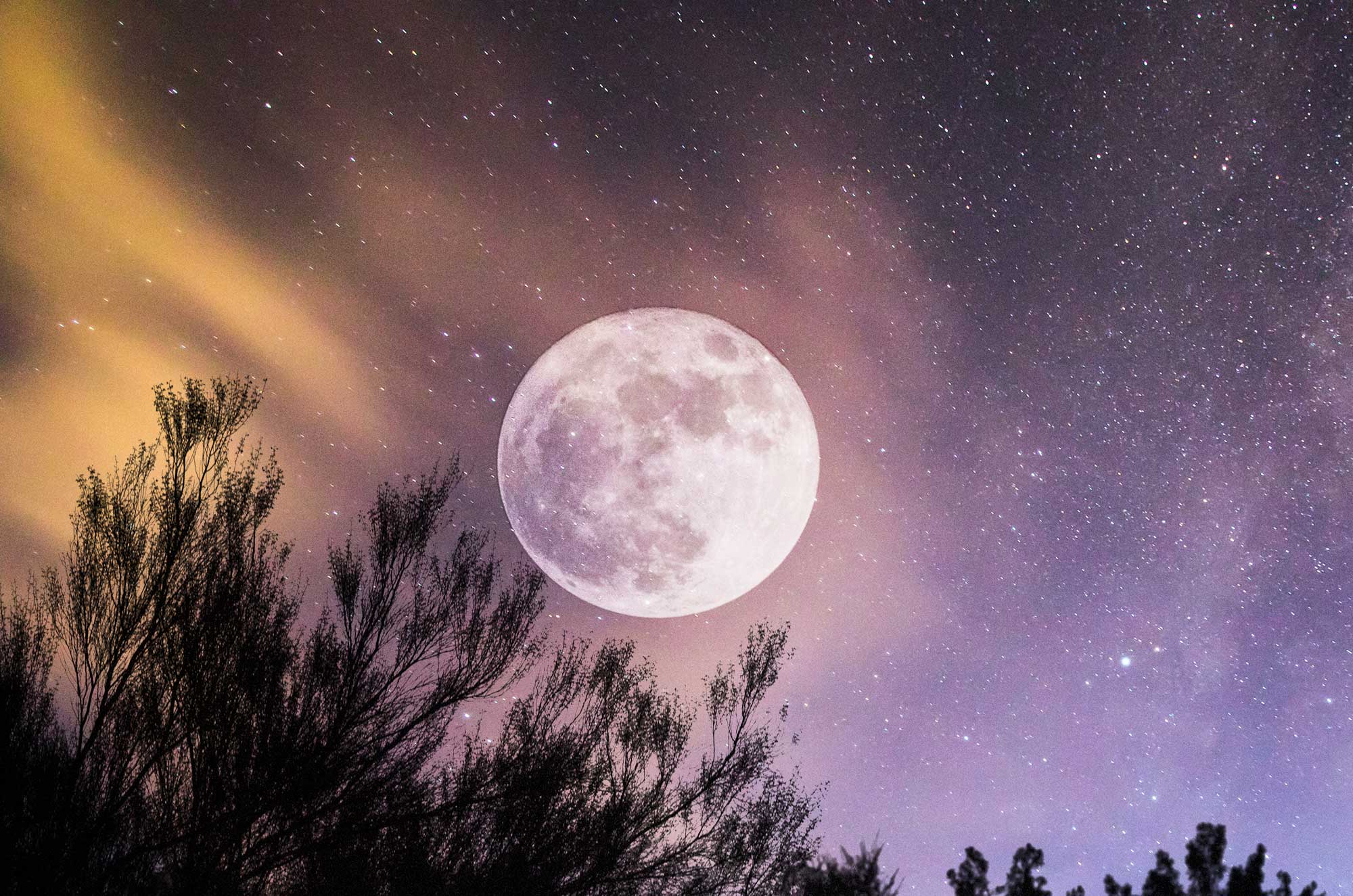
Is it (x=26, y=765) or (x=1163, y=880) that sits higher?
(x=1163, y=880)

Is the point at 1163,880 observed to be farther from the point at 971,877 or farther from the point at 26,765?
the point at 26,765

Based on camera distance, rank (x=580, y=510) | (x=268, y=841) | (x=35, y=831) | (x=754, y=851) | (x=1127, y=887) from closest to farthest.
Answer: (x=35, y=831)
(x=268, y=841)
(x=754, y=851)
(x=580, y=510)
(x=1127, y=887)

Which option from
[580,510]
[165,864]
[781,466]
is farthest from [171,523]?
[781,466]

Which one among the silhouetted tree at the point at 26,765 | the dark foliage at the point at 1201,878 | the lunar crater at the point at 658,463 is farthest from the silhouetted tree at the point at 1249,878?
the silhouetted tree at the point at 26,765

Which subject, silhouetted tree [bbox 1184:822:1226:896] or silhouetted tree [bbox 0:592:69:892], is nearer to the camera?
silhouetted tree [bbox 0:592:69:892]

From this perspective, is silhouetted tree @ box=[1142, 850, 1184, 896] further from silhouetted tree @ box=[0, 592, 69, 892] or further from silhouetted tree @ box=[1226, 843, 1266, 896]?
silhouetted tree @ box=[0, 592, 69, 892]

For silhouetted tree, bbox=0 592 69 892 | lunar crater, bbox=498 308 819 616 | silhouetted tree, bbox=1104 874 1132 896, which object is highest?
lunar crater, bbox=498 308 819 616

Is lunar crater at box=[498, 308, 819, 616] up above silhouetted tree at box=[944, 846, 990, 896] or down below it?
above

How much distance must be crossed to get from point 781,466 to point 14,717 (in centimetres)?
1091

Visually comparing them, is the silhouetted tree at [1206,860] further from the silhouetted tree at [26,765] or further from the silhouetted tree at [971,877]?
the silhouetted tree at [26,765]

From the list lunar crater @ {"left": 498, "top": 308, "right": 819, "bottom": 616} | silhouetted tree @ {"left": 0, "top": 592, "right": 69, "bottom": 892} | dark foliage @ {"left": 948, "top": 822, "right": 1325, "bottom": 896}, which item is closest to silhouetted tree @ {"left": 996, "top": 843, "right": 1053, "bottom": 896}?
dark foliage @ {"left": 948, "top": 822, "right": 1325, "bottom": 896}

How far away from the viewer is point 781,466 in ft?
37.5

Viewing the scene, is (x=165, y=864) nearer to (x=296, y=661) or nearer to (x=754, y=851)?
(x=296, y=661)

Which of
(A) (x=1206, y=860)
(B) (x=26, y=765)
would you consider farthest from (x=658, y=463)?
(A) (x=1206, y=860)
